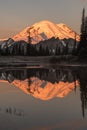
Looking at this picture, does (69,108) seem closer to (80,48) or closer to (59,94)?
(59,94)

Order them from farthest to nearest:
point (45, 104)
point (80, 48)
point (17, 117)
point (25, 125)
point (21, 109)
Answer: point (80, 48) → point (45, 104) → point (21, 109) → point (17, 117) → point (25, 125)

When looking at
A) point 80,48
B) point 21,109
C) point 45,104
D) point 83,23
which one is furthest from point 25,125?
point 83,23

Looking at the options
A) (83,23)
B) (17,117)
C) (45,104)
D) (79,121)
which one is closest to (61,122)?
(79,121)

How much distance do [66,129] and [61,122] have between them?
5.37 ft

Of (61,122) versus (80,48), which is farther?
(80,48)

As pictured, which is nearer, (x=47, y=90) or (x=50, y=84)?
(x=47, y=90)

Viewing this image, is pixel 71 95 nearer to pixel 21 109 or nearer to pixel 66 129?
pixel 21 109

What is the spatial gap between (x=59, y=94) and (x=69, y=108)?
313 inches

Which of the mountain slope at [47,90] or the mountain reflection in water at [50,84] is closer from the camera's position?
the mountain slope at [47,90]

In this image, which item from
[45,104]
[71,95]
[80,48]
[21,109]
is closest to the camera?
[21,109]

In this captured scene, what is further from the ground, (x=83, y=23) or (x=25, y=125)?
(x=83, y=23)

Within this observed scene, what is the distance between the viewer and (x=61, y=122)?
1561cm

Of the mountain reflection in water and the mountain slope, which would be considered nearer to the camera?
the mountain slope

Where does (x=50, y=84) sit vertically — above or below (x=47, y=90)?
below
